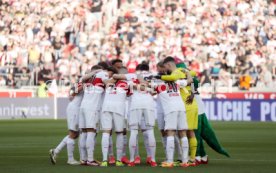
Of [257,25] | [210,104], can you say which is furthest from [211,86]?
[257,25]

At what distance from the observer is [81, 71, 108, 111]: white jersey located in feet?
67.7

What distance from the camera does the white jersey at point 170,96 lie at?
20.3m

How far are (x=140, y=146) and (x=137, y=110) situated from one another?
7.56 metres

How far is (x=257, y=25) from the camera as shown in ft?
160

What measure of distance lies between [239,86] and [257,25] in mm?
5546

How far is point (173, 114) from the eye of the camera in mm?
20203

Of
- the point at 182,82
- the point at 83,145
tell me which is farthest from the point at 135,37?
the point at 182,82

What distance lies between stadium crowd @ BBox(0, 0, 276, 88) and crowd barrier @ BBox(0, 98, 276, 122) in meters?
1.03

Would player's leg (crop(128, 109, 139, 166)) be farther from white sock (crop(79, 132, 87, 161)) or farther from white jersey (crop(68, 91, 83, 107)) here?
white jersey (crop(68, 91, 83, 107))

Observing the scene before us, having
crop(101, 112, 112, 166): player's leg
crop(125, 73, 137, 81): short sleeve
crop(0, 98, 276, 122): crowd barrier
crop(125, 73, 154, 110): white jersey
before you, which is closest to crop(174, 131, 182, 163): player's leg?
crop(125, 73, 154, 110): white jersey

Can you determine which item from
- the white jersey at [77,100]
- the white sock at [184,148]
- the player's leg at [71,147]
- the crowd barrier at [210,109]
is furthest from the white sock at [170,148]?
the crowd barrier at [210,109]

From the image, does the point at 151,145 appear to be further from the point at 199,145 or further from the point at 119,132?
the point at 199,145

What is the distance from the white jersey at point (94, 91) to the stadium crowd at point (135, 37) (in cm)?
2337

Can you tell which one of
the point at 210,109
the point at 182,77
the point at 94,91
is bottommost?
the point at 210,109
